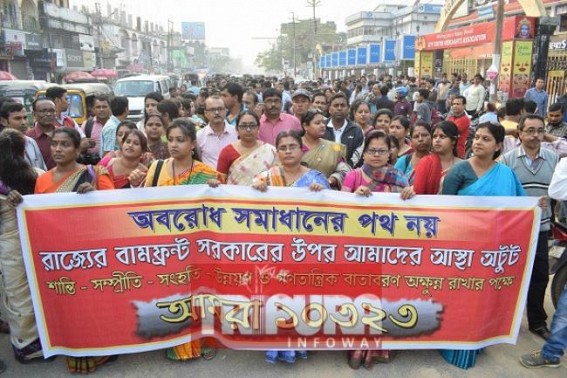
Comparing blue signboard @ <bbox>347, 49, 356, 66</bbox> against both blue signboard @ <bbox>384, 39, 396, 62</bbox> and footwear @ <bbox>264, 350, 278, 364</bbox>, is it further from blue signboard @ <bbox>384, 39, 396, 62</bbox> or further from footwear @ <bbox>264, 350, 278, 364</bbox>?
footwear @ <bbox>264, 350, 278, 364</bbox>

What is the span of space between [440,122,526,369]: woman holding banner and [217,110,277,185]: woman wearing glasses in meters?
1.35

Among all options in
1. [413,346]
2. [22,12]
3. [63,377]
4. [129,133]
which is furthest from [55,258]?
[22,12]

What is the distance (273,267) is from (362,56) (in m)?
39.4

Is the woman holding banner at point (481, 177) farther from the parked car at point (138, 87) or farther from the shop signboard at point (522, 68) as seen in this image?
the shop signboard at point (522, 68)

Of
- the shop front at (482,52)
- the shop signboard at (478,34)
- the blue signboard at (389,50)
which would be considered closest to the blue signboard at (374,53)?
the blue signboard at (389,50)

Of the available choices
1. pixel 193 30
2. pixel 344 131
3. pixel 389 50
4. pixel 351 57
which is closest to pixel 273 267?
pixel 344 131

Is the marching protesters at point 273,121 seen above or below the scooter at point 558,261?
above

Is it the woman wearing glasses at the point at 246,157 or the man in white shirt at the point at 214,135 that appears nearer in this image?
the woman wearing glasses at the point at 246,157

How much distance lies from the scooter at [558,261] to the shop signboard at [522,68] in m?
13.0

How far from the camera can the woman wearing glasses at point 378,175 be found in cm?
316

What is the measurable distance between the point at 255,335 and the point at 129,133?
1.75 metres

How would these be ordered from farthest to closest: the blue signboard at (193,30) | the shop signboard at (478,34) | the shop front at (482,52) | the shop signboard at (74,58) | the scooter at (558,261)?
1. the blue signboard at (193,30)
2. the shop signboard at (74,58)
3. the shop front at (482,52)
4. the shop signboard at (478,34)
5. the scooter at (558,261)

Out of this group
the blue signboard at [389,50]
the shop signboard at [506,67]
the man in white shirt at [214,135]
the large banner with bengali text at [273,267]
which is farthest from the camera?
the blue signboard at [389,50]

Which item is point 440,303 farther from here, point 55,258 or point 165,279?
point 55,258
